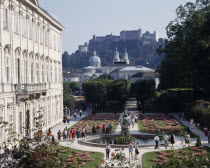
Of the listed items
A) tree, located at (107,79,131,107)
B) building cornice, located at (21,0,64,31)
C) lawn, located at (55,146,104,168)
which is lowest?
lawn, located at (55,146,104,168)

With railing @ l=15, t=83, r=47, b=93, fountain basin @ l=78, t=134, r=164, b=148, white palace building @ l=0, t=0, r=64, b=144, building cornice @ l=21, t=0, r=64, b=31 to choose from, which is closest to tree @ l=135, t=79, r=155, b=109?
building cornice @ l=21, t=0, r=64, b=31

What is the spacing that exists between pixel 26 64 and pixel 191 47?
26343 millimetres

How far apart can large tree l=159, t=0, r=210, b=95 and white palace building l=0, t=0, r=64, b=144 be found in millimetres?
18862

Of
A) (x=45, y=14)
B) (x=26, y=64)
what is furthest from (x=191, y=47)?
(x=26, y=64)

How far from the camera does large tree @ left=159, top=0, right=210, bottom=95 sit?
156 ft

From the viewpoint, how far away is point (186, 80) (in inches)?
2322

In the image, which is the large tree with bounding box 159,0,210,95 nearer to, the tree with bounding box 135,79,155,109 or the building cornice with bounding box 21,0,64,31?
the tree with bounding box 135,79,155,109

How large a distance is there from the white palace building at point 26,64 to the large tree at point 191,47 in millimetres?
18862

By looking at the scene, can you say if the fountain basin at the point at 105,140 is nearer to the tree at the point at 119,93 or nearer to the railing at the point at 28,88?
the railing at the point at 28,88

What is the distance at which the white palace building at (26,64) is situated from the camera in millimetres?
28650

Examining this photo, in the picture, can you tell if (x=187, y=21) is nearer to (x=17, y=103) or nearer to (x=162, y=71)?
(x=162, y=71)

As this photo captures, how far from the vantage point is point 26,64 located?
34.9 metres

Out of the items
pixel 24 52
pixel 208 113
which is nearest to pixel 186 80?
pixel 208 113

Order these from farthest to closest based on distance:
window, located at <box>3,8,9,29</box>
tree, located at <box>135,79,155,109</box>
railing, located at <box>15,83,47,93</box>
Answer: tree, located at <box>135,79,155,109</box> < railing, located at <box>15,83,47,93</box> < window, located at <box>3,8,9,29</box>
